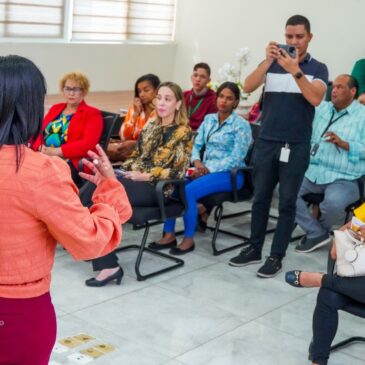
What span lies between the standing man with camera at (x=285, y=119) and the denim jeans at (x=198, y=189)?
42cm

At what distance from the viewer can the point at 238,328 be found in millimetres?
3902

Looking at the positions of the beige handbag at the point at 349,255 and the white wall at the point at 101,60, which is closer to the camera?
the beige handbag at the point at 349,255

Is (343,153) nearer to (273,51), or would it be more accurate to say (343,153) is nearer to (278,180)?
(278,180)

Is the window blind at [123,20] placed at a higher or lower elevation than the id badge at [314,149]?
higher

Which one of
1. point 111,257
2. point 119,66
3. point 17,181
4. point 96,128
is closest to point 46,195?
point 17,181

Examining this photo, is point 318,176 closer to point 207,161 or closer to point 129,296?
point 207,161

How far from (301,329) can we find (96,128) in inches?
86.0

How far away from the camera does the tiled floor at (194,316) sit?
11.7 feet

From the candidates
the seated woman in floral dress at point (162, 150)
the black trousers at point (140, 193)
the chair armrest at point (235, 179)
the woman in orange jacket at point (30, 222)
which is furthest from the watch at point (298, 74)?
the woman in orange jacket at point (30, 222)

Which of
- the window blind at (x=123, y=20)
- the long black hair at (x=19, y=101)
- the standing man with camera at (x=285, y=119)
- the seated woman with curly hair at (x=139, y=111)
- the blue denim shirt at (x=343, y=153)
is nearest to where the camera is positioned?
the long black hair at (x=19, y=101)

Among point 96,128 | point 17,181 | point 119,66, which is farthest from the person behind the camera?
point 119,66

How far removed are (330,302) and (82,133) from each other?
2590 mm

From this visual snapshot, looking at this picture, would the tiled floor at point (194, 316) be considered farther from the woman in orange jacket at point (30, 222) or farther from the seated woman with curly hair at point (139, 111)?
the woman in orange jacket at point (30, 222)

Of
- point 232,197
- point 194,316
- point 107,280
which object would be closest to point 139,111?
point 232,197
